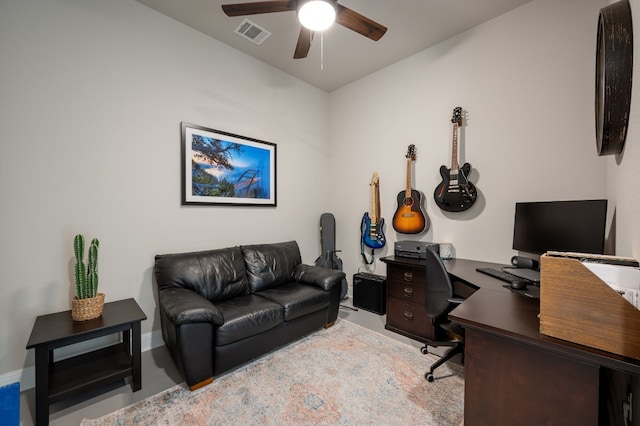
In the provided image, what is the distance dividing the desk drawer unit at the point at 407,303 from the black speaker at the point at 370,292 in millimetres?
332

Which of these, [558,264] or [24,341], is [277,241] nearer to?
[24,341]

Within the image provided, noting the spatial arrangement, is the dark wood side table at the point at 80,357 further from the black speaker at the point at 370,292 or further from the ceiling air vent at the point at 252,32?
the ceiling air vent at the point at 252,32

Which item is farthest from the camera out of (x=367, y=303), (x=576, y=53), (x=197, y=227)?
(x=367, y=303)

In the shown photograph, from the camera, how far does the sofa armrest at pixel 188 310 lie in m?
1.78

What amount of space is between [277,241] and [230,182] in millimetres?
959

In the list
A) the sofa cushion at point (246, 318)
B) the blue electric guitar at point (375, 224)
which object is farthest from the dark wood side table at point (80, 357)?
the blue electric guitar at point (375, 224)

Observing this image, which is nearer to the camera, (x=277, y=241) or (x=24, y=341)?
(x=24, y=341)

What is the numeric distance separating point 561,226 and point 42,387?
3435 mm

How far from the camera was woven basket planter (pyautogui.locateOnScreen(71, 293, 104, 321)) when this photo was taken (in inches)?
70.6

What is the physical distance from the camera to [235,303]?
2.34m

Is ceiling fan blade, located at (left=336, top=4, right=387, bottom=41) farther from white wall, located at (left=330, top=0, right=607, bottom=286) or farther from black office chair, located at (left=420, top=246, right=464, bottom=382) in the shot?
black office chair, located at (left=420, top=246, right=464, bottom=382)

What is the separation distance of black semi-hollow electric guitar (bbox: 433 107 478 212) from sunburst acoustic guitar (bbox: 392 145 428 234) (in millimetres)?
293

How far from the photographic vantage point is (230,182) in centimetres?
297

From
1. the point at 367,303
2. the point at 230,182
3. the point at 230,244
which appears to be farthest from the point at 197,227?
the point at 367,303
